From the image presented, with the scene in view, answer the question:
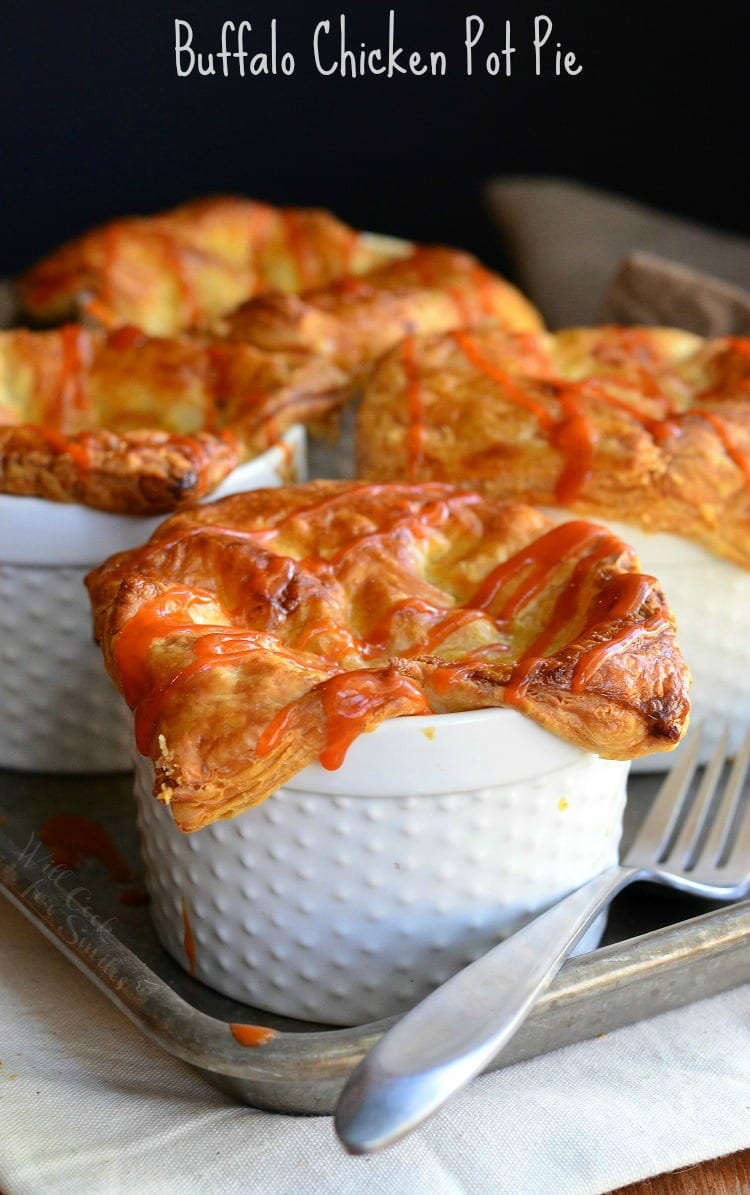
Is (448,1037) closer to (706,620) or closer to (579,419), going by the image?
(706,620)

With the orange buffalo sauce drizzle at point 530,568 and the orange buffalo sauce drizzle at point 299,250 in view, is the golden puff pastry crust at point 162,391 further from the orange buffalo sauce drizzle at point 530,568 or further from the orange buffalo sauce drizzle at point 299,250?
the orange buffalo sauce drizzle at point 299,250

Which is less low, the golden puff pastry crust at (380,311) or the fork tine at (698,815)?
the golden puff pastry crust at (380,311)

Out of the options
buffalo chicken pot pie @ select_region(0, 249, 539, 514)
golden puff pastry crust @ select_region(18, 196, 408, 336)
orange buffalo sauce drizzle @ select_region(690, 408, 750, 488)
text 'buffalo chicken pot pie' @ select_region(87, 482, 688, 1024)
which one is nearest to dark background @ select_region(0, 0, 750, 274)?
golden puff pastry crust @ select_region(18, 196, 408, 336)

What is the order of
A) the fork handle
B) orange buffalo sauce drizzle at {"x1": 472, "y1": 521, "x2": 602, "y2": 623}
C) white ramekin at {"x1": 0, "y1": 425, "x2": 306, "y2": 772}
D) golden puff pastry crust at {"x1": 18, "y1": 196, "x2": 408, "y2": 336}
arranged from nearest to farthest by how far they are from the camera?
the fork handle → orange buffalo sauce drizzle at {"x1": 472, "y1": 521, "x2": 602, "y2": 623} → white ramekin at {"x1": 0, "y1": 425, "x2": 306, "y2": 772} → golden puff pastry crust at {"x1": 18, "y1": 196, "x2": 408, "y2": 336}

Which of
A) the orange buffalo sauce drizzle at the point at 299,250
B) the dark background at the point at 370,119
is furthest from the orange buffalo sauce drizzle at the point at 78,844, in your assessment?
the dark background at the point at 370,119

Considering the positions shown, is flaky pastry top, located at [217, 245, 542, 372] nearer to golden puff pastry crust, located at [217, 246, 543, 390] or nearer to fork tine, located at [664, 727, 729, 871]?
golden puff pastry crust, located at [217, 246, 543, 390]

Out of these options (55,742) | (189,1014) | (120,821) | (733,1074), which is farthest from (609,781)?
(55,742)
